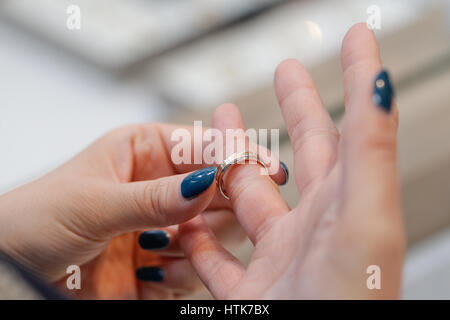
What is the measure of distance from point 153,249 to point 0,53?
544 millimetres

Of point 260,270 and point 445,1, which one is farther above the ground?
point 445,1

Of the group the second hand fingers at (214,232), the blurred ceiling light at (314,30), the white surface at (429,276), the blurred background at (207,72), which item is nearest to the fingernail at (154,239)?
the second hand fingers at (214,232)

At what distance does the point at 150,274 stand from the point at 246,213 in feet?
0.60

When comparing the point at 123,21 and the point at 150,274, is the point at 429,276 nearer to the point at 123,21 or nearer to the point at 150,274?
the point at 150,274

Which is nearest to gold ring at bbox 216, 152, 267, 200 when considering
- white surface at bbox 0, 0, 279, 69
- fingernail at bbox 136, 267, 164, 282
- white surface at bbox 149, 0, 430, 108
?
fingernail at bbox 136, 267, 164, 282

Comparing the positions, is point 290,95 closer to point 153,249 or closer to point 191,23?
point 153,249

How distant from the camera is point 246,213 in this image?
0.41 m

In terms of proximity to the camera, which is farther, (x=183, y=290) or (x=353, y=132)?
(x=183, y=290)

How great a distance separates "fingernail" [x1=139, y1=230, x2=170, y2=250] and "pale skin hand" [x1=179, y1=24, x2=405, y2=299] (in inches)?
1.9

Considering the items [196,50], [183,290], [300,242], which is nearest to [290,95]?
[300,242]

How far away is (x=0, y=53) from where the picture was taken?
2.75 ft

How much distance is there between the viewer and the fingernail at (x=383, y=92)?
26 cm

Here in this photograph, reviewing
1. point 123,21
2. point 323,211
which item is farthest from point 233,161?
point 123,21

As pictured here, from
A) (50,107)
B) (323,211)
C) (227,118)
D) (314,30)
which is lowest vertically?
(323,211)
